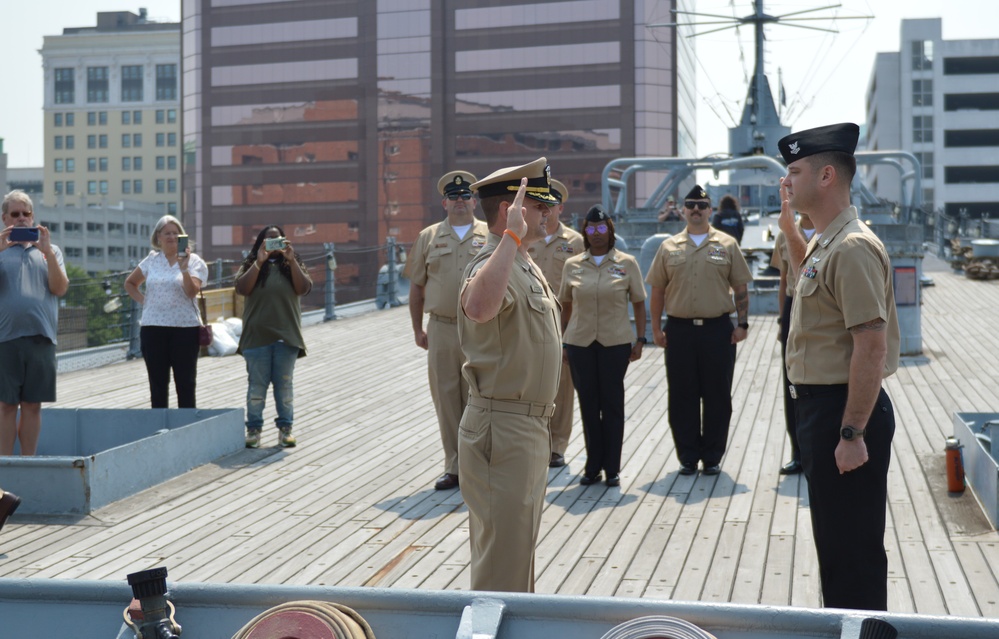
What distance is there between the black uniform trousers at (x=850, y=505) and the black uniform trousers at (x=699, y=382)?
10.8 feet

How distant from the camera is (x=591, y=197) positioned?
232ft

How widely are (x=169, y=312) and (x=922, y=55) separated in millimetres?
89685

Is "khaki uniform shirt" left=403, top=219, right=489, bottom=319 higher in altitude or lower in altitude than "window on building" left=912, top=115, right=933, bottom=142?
lower

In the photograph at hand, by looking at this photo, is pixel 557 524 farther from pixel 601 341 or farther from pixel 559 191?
pixel 559 191

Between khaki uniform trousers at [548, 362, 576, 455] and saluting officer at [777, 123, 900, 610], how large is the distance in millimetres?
3645

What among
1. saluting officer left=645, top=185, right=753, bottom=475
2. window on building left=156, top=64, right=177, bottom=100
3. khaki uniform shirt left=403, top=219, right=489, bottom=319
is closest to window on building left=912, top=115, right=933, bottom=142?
saluting officer left=645, top=185, right=753, bottom=475

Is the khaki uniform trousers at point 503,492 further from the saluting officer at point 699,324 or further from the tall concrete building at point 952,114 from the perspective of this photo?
the tall concrete building at point 952,114

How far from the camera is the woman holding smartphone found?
798 centimetres

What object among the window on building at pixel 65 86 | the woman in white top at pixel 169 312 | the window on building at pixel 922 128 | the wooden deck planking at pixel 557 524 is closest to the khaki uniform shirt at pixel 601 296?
the wooden deck planking at pixel 557 524

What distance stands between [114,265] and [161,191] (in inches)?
856

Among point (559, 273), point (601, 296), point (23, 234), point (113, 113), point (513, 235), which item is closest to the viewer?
point (513, 235)

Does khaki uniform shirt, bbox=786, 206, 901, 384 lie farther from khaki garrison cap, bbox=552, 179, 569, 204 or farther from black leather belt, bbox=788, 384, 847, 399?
khaki garrison cap, bbox=552, 179, 569, 204

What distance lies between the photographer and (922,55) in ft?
288

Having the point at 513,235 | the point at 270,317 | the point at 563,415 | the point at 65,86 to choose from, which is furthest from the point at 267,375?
the point at 65,86
